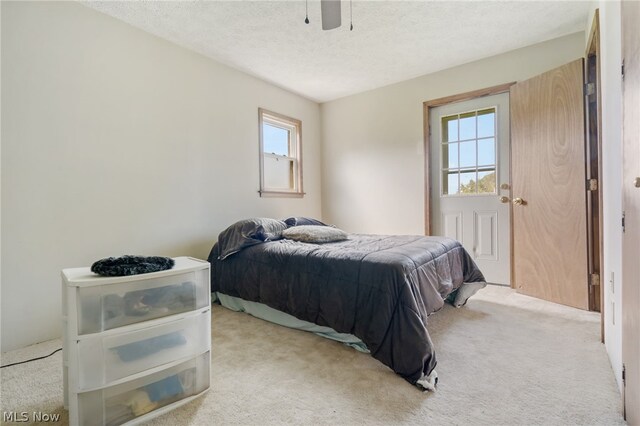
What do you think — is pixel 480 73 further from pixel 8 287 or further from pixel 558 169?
pixel 8 287

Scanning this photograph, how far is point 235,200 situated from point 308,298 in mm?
1780

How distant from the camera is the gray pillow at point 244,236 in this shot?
2.69m

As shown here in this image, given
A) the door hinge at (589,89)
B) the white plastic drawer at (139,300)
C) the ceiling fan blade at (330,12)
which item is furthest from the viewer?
the door hinge at (589,89)

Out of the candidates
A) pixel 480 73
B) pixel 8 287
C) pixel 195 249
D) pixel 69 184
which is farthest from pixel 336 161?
pixel 8 287

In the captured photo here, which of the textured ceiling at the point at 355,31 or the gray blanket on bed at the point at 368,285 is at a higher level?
the textured ceiling at the point at 355,31

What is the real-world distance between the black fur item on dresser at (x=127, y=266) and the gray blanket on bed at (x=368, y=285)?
0.98m

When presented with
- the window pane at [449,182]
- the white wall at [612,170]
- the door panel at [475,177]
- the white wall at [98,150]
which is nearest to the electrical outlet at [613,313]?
the white wall at [612,170]

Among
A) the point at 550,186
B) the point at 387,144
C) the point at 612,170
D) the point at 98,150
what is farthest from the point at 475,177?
the point at 98,150

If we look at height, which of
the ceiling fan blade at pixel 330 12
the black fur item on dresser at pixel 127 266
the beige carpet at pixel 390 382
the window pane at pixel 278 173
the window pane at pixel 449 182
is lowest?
the beige carpet at pixel 390 382

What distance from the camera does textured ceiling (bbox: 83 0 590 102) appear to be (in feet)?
7.85

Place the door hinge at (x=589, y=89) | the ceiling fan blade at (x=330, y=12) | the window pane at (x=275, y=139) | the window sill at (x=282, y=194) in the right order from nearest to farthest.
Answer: the ceiling fan blade at (x=330, y=12)
the door hinge at (x=589, y=89)
the window sill at (x=282, y=194)
the window pane at (x=275, y=139)

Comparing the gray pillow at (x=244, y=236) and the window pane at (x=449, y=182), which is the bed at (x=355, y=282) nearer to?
the gray pillow at (x=244, y=236)

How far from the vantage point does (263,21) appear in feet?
8.37

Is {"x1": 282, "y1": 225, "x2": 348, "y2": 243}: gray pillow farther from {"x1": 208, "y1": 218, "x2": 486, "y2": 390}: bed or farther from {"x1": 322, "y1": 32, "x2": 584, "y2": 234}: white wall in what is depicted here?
{"x1": 322, "y1": 32, "x2": 584, "y2": 234}: white wall
